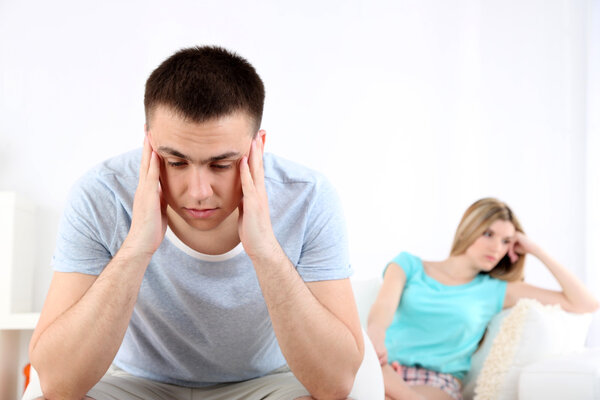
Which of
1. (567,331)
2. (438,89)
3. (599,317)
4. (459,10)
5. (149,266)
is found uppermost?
(459,10)

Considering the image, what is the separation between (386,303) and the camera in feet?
9.07

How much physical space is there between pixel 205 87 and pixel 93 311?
1.78 ft

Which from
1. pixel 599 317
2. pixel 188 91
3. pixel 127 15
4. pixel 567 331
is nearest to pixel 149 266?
pixel 188 91

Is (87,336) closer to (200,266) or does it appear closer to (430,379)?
(200,266)

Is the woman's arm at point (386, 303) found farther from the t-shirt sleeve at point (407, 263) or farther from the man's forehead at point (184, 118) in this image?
the man's forehead at point (184, 118)

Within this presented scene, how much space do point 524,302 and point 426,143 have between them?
4.49 feet

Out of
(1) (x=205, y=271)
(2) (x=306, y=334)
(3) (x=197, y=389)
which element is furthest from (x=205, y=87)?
(3) (x=197, y=389)

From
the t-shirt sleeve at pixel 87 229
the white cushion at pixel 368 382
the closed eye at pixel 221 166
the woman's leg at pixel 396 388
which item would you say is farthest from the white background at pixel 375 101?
the closed eye at pixel 221 166

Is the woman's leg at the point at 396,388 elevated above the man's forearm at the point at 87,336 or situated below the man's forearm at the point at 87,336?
below

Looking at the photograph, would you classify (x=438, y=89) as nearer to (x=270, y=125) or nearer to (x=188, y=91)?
(x=270, y=125)

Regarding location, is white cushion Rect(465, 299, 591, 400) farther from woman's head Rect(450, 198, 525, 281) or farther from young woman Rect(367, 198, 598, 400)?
woman's head Rect(450, 198, 525, 281)

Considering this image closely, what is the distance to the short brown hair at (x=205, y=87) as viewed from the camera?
4.70ft

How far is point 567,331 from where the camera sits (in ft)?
8.82

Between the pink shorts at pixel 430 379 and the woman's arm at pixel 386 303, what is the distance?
0.20m
